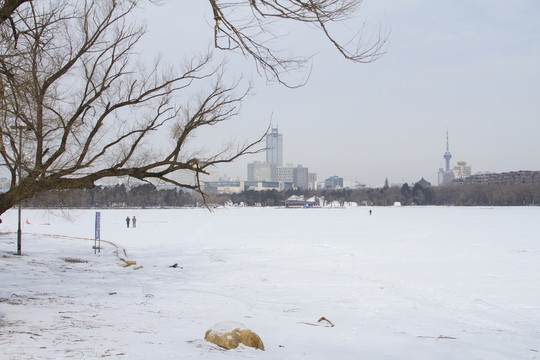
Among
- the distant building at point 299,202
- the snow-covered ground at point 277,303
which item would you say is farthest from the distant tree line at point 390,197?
Answer: the snow-covered ground at point 277,303

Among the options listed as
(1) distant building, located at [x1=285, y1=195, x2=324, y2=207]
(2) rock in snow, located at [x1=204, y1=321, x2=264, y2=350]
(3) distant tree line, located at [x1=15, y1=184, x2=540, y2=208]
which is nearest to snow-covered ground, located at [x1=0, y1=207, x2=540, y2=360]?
(2) rock in snow, located at [x1=204, y1=321, x2=264, y2=350]

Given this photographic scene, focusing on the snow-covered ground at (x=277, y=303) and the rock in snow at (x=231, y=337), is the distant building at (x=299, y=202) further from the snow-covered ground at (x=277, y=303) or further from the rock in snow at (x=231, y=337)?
the rock in snow at (x=231, y=337)

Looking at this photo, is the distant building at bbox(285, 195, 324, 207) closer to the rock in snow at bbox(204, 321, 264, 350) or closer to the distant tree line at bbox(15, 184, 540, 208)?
the distant tree line at bbox(15, 184, 540, 208)

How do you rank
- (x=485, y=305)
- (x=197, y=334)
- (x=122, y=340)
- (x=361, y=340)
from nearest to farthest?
(x=122, y=340), (x=197, y=334), (x=361, y=340), (x=485, y=305)

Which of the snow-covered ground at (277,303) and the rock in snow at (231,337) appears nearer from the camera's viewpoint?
the rock in snow at (231,337)

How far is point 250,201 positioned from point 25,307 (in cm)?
16544

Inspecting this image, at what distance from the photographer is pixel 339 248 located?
25281 millimetres

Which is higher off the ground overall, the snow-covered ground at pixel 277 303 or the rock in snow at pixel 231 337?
the rock in snow at pixel 231 337

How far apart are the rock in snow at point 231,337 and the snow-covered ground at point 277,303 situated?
0.18m

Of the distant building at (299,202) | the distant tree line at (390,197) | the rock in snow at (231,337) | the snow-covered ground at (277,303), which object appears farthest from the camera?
the distant building at (299,202)

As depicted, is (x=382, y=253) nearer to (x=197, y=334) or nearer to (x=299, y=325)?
(x=299, y=325)

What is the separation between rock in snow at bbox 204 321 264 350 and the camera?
7086mm

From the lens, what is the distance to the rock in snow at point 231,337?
7.09 meters

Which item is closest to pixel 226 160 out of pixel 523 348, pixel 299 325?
pixel 299 325
